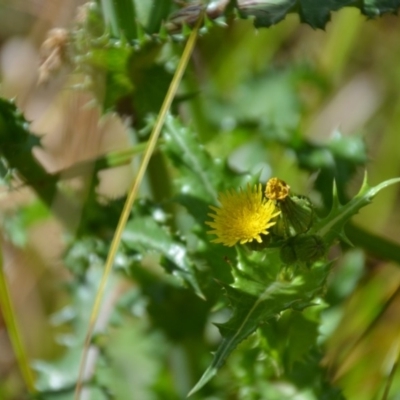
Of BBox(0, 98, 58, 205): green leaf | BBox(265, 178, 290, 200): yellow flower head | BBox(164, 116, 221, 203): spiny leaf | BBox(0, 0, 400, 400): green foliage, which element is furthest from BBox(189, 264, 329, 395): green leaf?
BBox(0, 98, 58, 205): green leaf

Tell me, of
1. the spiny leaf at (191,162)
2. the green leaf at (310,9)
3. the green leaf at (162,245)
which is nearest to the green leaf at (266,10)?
the green leaf at (310,9)

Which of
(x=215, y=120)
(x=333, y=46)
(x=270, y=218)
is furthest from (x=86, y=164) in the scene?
(x=333, y=46)

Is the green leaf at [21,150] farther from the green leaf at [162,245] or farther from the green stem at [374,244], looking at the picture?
the green stem at [374,244]

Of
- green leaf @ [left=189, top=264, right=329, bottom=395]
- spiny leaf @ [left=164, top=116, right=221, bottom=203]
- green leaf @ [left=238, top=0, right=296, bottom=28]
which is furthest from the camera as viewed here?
spiny leaf @ [left=164, top=116, right=221, bottom=203]

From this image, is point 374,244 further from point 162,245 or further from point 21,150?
point 21,150

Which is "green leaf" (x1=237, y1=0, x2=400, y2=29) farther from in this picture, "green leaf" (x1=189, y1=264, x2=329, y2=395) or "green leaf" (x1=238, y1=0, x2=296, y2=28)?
"green leaf" (x1=189, y1=264, x2=329, y2=395)

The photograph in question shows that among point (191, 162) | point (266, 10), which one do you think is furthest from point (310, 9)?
point (191, 162)
